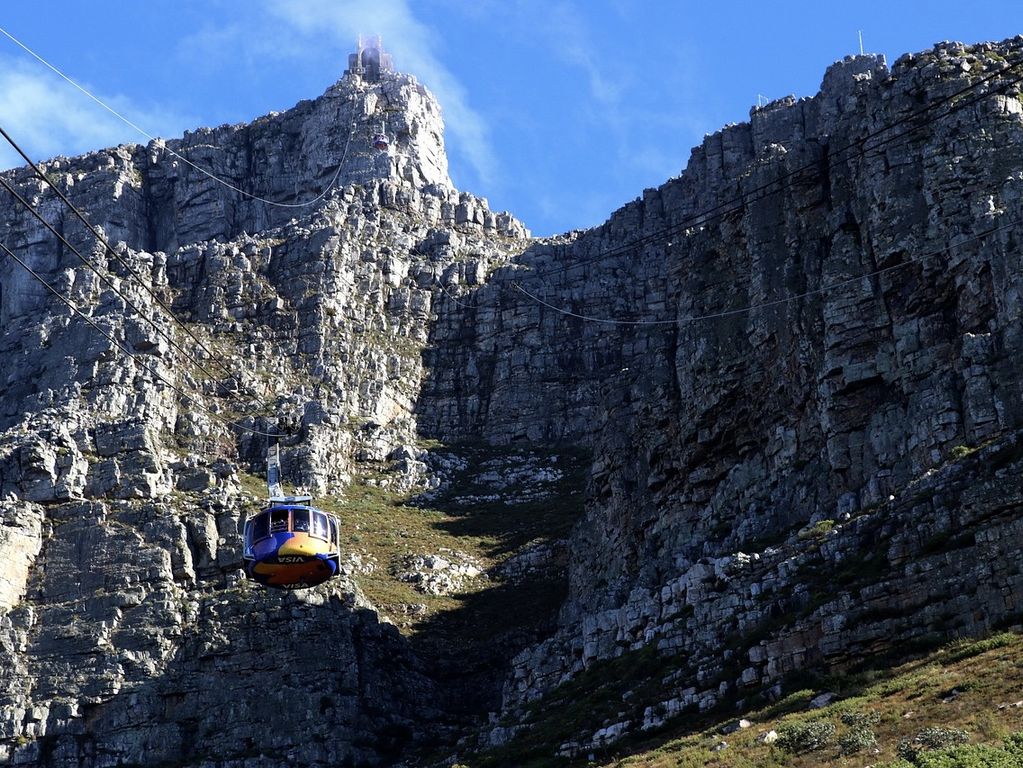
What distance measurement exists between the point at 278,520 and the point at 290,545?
1092 millimetres

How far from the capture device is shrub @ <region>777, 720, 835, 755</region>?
179ft

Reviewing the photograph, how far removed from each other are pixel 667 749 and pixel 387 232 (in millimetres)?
90644

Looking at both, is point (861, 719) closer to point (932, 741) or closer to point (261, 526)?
point (932, 741)

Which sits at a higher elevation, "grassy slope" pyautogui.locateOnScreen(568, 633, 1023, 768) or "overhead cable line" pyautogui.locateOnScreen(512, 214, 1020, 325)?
"overhead cable line" pyautogui.locateOnScreen(512, 214, 1020, 325)

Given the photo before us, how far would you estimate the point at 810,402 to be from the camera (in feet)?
288

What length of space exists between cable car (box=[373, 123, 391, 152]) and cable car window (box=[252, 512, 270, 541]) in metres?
99.0

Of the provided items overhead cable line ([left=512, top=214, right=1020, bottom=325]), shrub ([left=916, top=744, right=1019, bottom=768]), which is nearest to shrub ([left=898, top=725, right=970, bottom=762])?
shrub ([left=916, top=744, right=1019, bottom=768])

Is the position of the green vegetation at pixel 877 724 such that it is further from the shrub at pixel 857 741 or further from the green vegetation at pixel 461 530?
the green vegetation at pixel 461 530

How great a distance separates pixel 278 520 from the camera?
7212 cm

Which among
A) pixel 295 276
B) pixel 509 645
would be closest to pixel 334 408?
pixel 295 276

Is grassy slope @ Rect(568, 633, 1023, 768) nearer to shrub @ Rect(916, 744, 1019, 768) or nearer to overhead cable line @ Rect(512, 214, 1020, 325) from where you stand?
shrub @ Rect(916, 744, 1019, 768)

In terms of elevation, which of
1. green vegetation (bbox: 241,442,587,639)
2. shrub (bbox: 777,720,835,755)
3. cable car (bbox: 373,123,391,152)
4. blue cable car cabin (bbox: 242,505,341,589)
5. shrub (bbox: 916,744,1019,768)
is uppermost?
cable car (bbox: 373,123,391,152)

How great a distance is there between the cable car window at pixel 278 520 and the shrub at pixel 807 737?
23.0 m

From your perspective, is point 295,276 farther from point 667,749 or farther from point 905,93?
point 667,749
